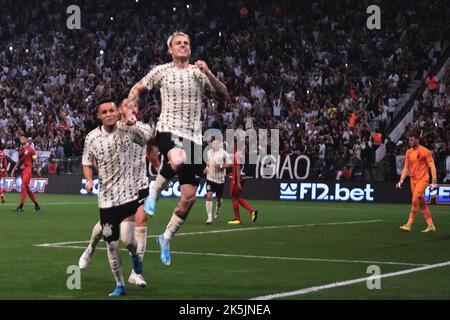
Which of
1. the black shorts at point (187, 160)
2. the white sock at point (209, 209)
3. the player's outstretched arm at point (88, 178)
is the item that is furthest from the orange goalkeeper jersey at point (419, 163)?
the player's outstretched arm at point (88, 178)

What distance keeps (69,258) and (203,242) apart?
405 centimetres

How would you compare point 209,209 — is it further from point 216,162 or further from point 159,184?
point 159,184

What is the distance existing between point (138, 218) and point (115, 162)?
92.8 inches

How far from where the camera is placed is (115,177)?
1109 centimetres

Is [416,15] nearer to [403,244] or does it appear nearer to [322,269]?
[403,244]

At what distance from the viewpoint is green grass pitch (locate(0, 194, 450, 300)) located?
11680mm

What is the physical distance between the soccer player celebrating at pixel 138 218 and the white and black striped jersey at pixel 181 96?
1.76 ft

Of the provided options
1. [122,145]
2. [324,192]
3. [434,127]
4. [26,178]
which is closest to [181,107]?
[122,145]

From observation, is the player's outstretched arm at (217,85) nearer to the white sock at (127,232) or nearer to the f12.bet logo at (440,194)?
the white sock at (127,232)

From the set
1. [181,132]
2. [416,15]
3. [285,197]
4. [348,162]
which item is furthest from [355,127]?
[181,132]

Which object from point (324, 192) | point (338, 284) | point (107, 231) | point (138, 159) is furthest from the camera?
point (324, 192)

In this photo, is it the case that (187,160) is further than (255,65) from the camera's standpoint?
No

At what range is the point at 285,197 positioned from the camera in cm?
3781

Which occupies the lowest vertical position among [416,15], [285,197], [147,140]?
[285,197]
